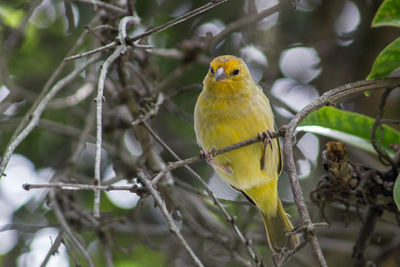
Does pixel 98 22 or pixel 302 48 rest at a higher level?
pixel 302 48

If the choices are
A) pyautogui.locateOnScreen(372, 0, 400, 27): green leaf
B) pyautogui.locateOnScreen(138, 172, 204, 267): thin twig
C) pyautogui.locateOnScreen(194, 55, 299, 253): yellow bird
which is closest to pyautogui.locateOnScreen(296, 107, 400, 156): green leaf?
pyautogui.locateOnScreen(194, 55, 299, 253): yellow bird

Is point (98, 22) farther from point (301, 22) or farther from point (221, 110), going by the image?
point (301, 22)

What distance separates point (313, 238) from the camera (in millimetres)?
1615

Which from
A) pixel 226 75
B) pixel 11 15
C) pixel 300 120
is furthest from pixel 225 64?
pixel 11 15

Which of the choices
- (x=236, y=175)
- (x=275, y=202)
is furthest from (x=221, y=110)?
(x=275, y=202)

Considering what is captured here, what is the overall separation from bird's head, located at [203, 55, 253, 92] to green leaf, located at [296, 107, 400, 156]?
0.54m

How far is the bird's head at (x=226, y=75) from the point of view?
10.5 feet

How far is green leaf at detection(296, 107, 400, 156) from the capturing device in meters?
2.96

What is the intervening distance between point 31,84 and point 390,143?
3.35 m

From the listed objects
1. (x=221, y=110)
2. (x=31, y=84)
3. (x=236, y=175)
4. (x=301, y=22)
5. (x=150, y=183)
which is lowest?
(x=150, y=183)

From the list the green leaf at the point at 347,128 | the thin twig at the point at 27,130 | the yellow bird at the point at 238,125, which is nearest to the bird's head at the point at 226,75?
the yellow bird at the point at 238,125

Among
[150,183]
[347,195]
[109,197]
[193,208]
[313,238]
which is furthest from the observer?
[109,197]

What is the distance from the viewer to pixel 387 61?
268 cm

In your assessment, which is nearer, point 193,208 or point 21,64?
point 193,208
